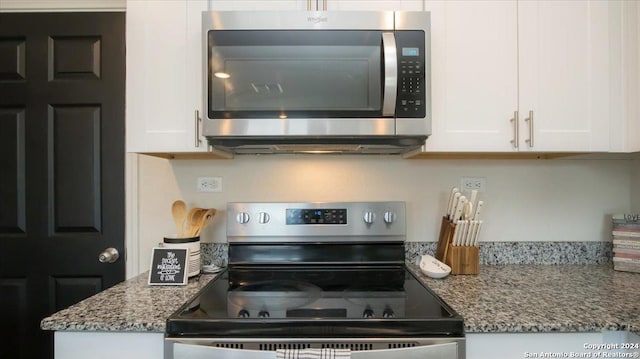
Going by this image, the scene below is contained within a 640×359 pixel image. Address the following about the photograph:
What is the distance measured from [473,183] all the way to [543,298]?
62 centimetres

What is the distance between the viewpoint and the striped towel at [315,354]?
846 mm

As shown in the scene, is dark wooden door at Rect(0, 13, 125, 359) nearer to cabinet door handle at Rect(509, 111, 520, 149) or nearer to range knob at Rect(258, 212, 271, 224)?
range knob at Rect(258, 212, 271, 224)

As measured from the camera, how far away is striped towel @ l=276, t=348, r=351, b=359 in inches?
33.3

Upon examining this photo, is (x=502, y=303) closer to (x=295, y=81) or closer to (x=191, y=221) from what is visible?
(x=295, y=81)

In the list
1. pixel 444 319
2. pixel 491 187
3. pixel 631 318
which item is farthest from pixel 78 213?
pixel 631 318

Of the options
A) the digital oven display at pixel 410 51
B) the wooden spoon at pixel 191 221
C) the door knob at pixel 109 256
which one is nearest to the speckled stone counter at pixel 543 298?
the digital oven display at pixel 410 51

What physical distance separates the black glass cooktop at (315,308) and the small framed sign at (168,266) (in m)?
0.12

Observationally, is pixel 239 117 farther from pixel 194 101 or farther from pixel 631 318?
pixel 631 318

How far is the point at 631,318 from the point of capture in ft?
3.07

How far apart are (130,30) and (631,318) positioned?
1.82 metres

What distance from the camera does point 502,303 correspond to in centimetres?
105

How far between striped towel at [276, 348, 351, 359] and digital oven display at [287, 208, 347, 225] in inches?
25.7

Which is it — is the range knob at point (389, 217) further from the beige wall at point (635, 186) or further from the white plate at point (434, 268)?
the beige wall at point (635, 186)

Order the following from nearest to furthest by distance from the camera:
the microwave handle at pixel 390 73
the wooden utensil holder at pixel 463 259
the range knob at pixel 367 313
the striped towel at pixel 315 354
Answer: the striped towel at pixel 315 354
the range knob at pixel 367 313
the microwave handle at pixel 390 73
the wooden utensil holder at pixel 463 259
